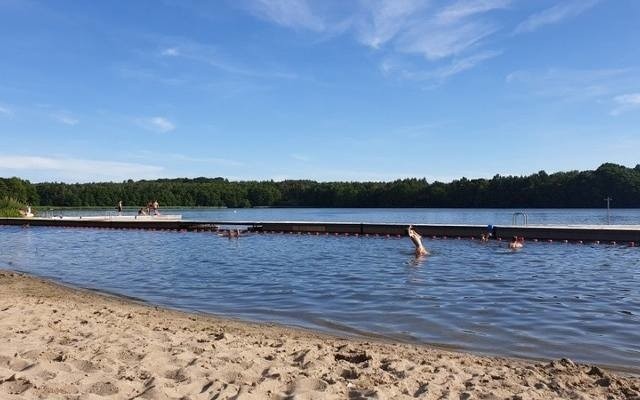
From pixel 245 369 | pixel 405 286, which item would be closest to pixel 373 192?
pixel 405 286

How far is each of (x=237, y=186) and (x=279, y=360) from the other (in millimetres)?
147660

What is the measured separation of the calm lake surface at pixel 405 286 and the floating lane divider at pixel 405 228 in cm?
169

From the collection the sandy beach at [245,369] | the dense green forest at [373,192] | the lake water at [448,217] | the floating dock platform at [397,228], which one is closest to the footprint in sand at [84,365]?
the sandy beach at [245,369]

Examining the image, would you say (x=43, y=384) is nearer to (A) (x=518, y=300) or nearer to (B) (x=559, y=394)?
(B) (x=559, y=394)

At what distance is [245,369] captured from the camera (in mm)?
6020

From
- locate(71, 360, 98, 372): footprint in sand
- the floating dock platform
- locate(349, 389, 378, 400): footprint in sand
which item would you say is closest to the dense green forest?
the floating dock platform

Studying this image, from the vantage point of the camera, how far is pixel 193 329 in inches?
347

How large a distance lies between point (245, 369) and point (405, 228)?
27314mm

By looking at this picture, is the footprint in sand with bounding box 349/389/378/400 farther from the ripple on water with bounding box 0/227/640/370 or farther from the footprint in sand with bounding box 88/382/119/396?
the ripple on water with bounding box 0/227/640/370

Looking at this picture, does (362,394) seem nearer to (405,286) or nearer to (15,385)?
(15,385)

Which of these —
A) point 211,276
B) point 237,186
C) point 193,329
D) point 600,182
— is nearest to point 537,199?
point 600,182

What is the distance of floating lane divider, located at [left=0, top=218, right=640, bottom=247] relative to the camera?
92.1 ft

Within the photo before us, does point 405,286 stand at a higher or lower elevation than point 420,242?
lower

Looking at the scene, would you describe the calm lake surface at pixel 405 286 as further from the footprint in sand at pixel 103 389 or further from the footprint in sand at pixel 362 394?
the footprint in sand at pixel 103 389
